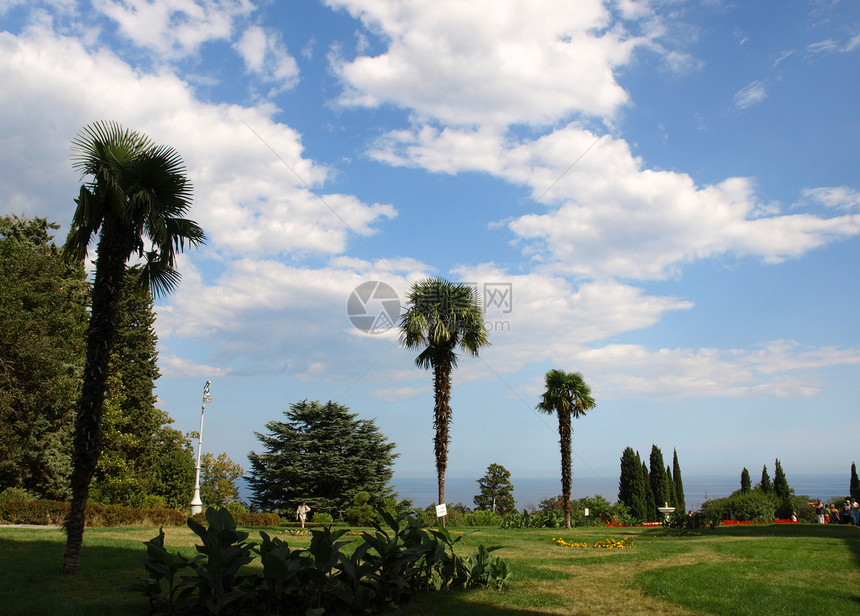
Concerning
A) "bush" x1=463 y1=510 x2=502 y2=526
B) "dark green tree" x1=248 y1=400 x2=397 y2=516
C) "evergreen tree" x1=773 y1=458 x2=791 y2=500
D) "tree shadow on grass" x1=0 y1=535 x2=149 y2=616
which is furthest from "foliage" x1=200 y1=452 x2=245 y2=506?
"evergreen tree" x1=773 y1=458 x2=791 y2=500

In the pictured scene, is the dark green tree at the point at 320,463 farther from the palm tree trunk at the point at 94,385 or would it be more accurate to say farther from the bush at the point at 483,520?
the palm tree trunk at the point at 94,385

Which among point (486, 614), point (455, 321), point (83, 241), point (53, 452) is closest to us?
point (486, 614)

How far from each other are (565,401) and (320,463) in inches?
671

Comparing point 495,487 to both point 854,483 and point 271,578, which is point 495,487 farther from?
point 271,578

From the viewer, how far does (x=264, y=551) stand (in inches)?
253

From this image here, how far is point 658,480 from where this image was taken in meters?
46.0

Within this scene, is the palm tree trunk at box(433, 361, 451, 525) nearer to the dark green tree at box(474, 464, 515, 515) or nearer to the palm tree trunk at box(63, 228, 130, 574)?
the palm tree trunk at box(63, 228, 130, 574)

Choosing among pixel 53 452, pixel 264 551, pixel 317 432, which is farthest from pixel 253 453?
pixel 264 551

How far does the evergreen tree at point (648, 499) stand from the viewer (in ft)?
147

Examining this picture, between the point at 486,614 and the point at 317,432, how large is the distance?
32025mm

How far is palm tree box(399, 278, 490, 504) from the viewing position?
2308 centimetres

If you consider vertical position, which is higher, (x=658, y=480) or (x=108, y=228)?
(x=108, y=228)

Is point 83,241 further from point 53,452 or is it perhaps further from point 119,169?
point 53,452

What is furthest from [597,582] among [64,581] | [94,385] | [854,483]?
[854,483]
